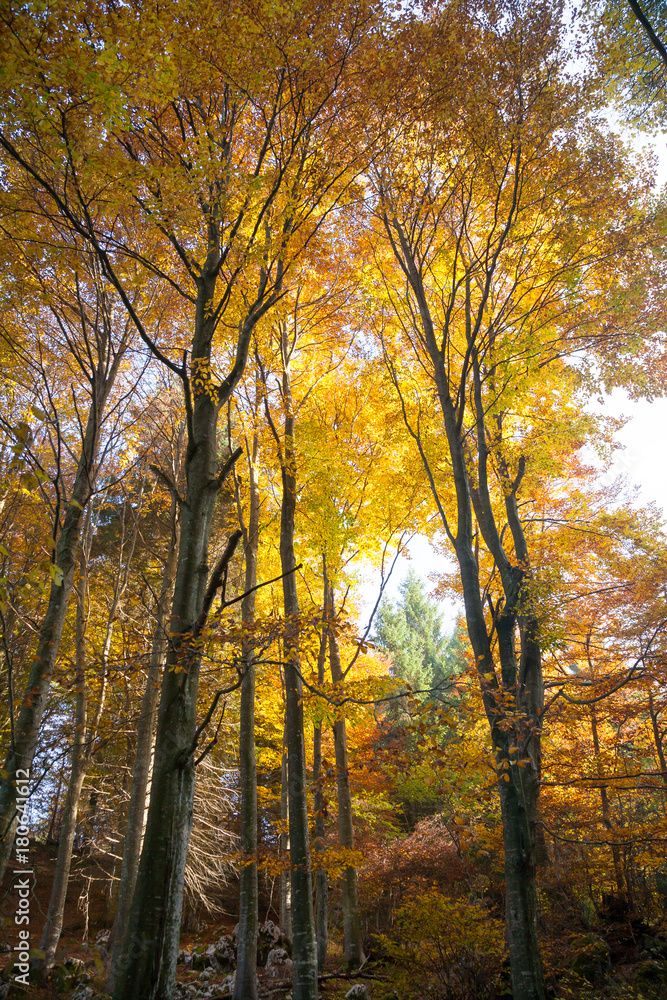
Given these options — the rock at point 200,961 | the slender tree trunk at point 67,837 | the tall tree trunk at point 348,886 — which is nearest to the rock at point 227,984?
the rock at point 200,961

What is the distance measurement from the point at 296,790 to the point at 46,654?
3.09 m

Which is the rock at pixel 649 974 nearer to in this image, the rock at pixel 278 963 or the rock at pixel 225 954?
the rock at pixel 278 963

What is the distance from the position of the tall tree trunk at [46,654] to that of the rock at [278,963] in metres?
6.74

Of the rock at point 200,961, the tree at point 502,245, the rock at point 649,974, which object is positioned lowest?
the rock at point 200,961

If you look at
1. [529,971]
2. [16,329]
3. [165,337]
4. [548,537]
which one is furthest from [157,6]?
[548,537]

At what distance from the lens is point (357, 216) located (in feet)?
21.0

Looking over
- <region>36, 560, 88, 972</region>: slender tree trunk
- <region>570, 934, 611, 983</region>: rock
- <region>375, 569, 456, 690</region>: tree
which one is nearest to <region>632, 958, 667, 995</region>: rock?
<region>570, 934, 611, 983</region>: rock

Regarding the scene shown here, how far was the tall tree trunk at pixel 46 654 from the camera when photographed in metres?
3.62

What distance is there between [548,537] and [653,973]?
603 cm

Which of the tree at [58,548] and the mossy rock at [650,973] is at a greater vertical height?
the tree at [58,548]

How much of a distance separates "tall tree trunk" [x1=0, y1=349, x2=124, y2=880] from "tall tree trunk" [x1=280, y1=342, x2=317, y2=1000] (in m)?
1.94

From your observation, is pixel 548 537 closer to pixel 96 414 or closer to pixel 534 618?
pixel 534 618

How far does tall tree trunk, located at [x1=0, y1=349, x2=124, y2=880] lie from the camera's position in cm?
362

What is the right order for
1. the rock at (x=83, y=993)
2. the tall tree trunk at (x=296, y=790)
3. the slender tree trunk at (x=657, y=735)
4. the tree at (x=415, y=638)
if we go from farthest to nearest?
the tree at (x=415, y=638), the slender tree trunk at (x=657, y=735), the rock at (x=83, y=993), the tall tree trunk at (x=296, y=790)
